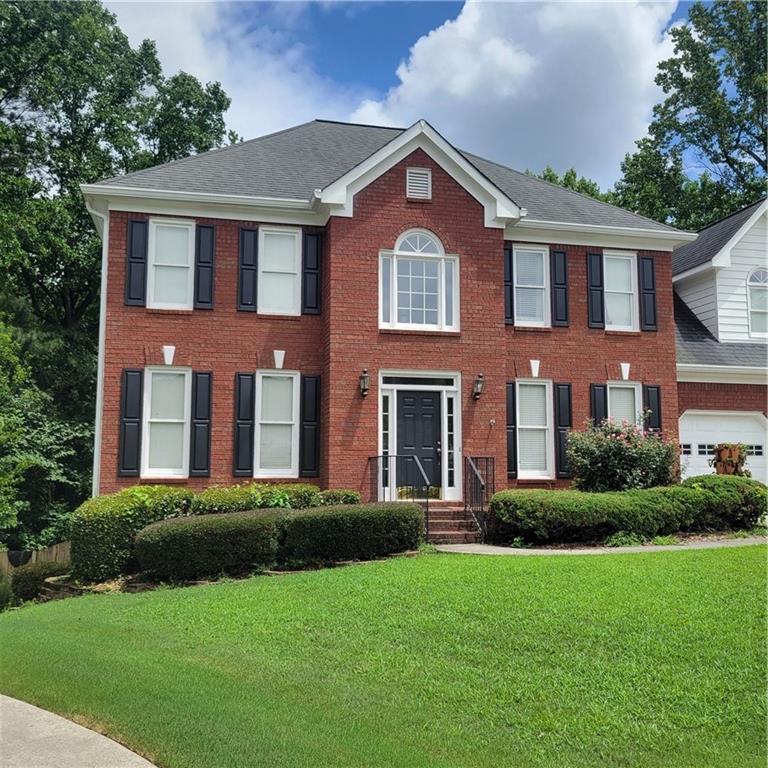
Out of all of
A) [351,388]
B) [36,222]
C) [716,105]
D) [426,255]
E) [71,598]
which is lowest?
[71,598]

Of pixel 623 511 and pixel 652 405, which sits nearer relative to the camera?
pixel 623 511

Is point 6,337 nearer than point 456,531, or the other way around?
point 456,531

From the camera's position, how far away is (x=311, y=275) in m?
16.5

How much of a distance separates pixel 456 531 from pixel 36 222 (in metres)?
16.2

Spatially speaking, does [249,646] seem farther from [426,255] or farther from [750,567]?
[426,255]

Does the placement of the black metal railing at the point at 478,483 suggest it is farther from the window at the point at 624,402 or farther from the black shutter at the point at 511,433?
the window at the point at 624,402

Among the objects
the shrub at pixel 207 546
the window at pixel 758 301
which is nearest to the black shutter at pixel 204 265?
the shrub at pixel 207 546

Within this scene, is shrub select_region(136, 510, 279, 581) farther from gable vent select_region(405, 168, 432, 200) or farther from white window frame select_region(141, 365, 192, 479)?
gable vent select_region(405, 168, 432, 200)

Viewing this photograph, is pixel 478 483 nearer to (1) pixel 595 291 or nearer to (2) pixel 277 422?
(2) pixel 277 422

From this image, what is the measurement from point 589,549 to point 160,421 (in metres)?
8.30

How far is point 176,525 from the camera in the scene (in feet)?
39.0

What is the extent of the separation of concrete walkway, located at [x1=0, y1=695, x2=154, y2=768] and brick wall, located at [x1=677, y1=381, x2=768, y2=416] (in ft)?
51.0

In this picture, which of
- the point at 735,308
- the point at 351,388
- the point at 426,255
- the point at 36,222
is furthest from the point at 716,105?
the point at 36,222

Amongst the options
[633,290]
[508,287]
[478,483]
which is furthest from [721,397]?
[478,483]
